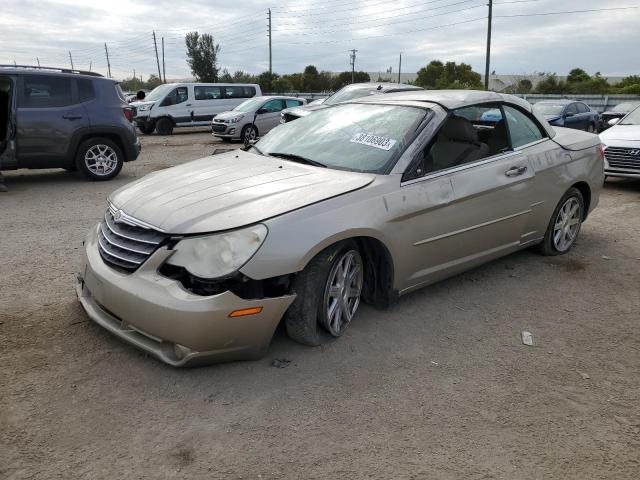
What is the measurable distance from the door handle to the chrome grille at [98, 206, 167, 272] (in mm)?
2796

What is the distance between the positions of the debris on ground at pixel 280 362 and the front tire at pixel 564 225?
3.11 metres

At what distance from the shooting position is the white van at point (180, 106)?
20438 millimetres

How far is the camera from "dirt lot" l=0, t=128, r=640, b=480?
245cm

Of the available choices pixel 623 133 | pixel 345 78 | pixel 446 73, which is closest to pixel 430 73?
pixel 446 73

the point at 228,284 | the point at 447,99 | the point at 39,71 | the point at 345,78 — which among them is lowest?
the point at 228,284

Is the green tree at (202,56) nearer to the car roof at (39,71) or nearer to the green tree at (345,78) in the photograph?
the green tree at (345,78)

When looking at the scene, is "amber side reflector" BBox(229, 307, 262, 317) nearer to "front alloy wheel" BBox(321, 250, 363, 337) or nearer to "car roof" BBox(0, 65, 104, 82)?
"front alloy wheel" BBox(321, 250, 363, 337)

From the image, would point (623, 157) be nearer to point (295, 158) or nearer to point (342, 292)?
point (295, 158)

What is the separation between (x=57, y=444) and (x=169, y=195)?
1.53 m

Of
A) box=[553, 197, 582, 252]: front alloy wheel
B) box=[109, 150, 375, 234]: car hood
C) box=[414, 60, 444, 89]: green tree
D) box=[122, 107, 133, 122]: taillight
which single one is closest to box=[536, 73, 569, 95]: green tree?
box=[414, 60, 444, 89]: green tree

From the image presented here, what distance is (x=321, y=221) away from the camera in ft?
10.4

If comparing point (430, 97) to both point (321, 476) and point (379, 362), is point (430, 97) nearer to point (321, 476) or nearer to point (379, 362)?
point (379, 362)

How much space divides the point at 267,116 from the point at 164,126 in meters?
5.14

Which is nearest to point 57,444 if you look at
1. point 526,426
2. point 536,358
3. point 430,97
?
point 526,426
